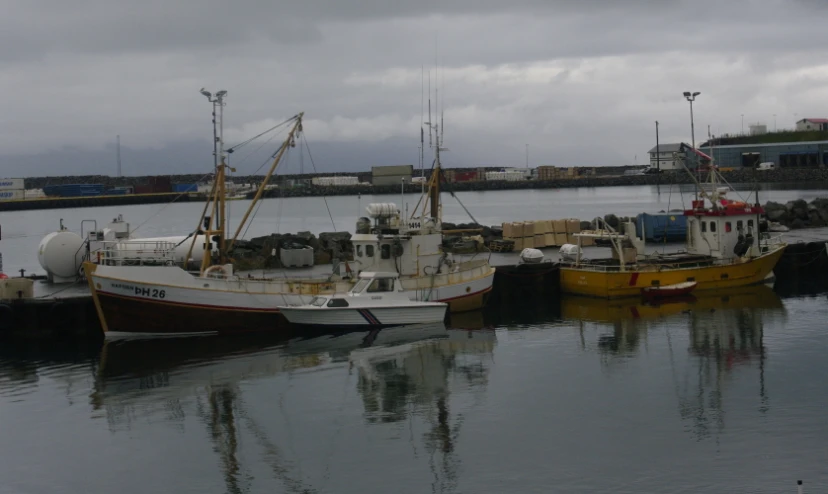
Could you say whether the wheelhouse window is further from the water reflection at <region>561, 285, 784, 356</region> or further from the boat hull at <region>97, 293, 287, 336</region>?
the water reflection at <region>561, 285, 784, 356</region>

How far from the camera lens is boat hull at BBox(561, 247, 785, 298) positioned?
116 feet

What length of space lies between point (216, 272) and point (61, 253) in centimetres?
880

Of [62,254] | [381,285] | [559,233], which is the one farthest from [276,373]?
[559,233]

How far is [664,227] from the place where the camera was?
154ft

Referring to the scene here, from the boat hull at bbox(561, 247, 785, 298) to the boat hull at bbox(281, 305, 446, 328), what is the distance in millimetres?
8003

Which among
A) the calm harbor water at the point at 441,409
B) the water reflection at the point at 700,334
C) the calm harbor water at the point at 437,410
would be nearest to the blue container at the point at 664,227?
the water reflection at the point at 700,334

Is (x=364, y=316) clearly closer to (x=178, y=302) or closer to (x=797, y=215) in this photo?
(x=178, y=302)

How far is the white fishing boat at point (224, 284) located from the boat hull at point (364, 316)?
80 cm

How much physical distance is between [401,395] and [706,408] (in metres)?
7.68

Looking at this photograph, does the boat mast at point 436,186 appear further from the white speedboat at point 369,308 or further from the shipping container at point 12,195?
the shipping container at point 12,195

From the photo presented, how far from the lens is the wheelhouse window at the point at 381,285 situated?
30.5 metres

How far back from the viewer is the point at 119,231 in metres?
36.1

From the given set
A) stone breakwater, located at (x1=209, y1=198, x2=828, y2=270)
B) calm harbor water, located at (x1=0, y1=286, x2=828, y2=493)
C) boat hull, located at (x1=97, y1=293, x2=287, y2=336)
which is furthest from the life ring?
stone breakwater, located at (x1=209, y1=198, x2=828, y2=270)

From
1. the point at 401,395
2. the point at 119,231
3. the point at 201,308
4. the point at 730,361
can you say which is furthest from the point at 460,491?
the point at 119,231
